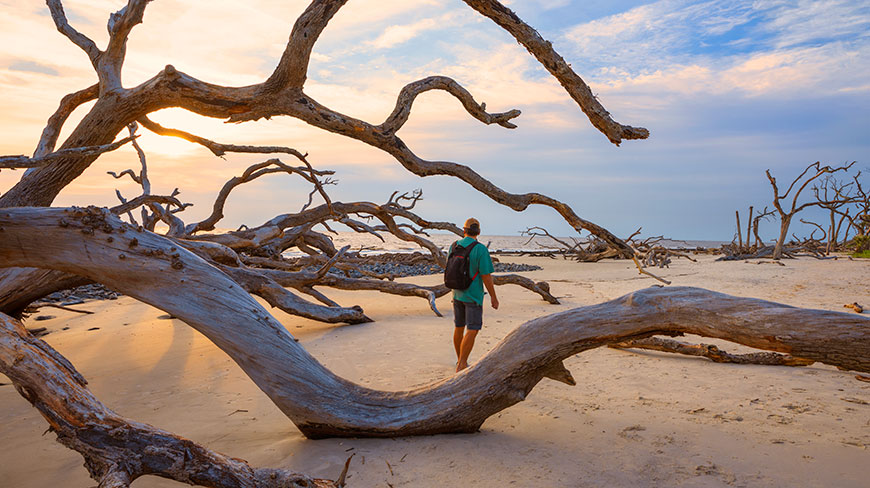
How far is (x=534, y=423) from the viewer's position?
3818 mm

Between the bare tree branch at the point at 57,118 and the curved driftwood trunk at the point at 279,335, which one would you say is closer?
the curved driftwood trunk at the point at 279,335

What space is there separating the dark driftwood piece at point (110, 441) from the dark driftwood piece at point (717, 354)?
138 inches

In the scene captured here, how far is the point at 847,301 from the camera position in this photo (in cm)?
819

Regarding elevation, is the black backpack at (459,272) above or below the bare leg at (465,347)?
above

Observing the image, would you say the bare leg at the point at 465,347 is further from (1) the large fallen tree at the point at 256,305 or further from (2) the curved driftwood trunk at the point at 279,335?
(2) the curved driftwood trunk at the point at 279,335

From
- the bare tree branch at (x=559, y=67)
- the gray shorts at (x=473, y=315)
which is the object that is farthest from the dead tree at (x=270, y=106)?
the gray shorts at (x=473, y=315)

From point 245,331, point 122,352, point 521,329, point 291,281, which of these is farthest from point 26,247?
point 291,281

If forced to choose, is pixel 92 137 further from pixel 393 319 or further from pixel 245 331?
pixel 393 319

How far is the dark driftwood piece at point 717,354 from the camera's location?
4.87 metres

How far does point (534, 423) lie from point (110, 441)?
2642mm

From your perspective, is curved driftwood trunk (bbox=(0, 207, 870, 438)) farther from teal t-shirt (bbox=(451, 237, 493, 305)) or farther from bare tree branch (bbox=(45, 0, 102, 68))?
bare tree branch (bbox=(45, 0, 102, 68))

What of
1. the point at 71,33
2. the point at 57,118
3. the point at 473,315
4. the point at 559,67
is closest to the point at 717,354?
the point at 473,315

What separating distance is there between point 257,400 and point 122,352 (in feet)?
10.5

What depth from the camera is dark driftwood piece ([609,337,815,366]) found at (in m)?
4.87
